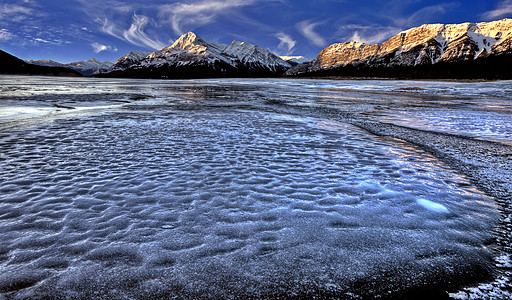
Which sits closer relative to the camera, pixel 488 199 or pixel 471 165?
pixel 488 199

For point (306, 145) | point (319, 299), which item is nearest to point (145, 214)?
point (319, 299)

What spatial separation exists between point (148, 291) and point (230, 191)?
2.39 meters

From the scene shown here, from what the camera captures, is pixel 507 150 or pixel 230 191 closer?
pixel 230 191

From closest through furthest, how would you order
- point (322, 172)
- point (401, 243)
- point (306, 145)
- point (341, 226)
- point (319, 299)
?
Answer: point (319, 299)
point (401, 243)
point (341, 226)
point (322, 172)
point (306, 145)

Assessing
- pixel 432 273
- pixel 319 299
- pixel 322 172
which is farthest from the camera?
pixel 322 172

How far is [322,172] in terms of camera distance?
5.76m

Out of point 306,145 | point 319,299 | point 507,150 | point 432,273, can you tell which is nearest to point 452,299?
point 432,273

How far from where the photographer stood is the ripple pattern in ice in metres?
2.67

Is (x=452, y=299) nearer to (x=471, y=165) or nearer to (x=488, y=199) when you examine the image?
(x=488, y=199)

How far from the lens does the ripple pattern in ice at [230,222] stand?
2.67m

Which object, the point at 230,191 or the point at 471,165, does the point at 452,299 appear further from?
the point at 471,165

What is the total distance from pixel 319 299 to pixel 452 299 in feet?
3.90

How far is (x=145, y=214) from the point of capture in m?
3.91

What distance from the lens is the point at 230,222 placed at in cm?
374
